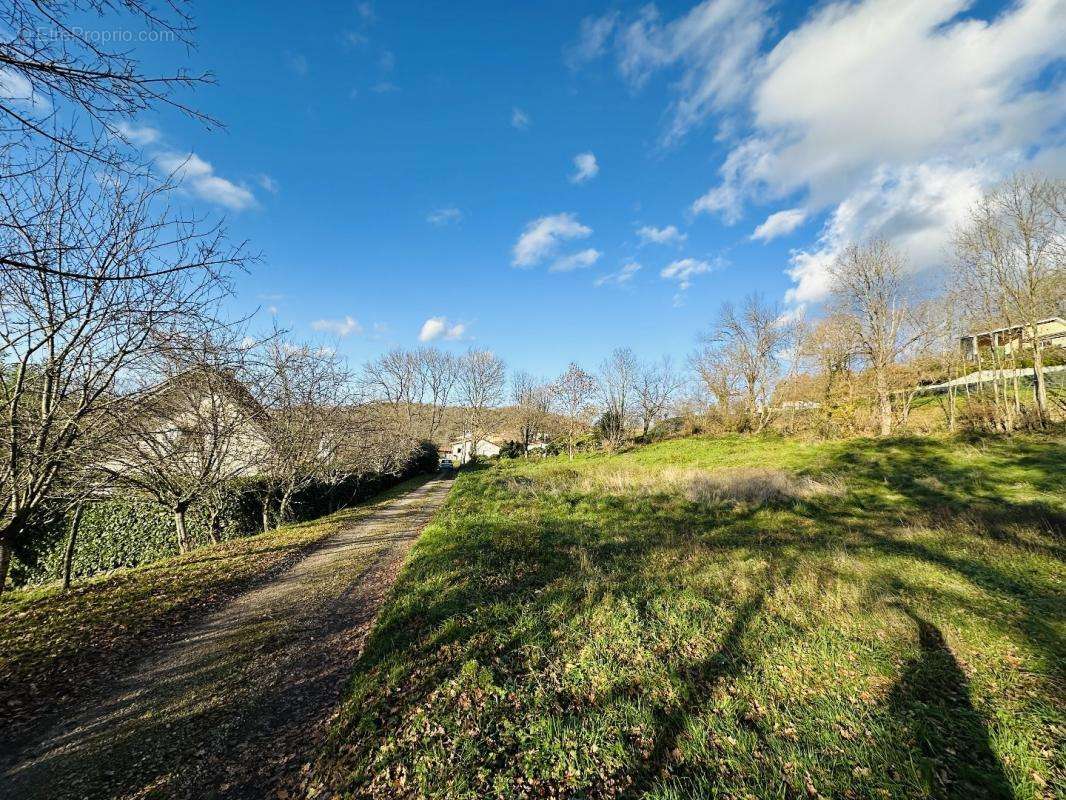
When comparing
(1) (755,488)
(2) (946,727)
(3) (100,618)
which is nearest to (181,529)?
(3) (100,618)

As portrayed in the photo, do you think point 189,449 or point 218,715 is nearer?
point 218,715

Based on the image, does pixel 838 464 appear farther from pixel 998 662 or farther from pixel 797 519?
pixel 998 662

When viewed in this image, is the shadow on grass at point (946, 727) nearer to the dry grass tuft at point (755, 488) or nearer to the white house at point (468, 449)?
the dry grass tuft at point (755, 488)

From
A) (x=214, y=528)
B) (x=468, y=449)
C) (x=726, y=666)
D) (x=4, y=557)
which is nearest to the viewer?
(x=726, y=666)

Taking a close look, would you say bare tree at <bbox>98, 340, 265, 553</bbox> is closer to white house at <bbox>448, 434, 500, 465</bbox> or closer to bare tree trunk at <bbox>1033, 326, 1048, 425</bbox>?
bare tree trunk at <bbox>1033, 326, 1048, 425</bbox>

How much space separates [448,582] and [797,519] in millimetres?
8956

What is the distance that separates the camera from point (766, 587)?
5988mm

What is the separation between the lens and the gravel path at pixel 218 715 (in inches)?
130

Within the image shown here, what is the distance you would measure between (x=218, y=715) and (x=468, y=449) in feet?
156

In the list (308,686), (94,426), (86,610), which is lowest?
(308,686)

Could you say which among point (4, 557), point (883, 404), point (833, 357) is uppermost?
point (833, 357)

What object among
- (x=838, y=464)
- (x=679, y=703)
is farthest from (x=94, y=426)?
(x=838, y=464)

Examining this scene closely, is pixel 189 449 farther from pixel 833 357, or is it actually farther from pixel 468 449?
pixel 468 449

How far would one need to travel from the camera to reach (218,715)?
4059mm
